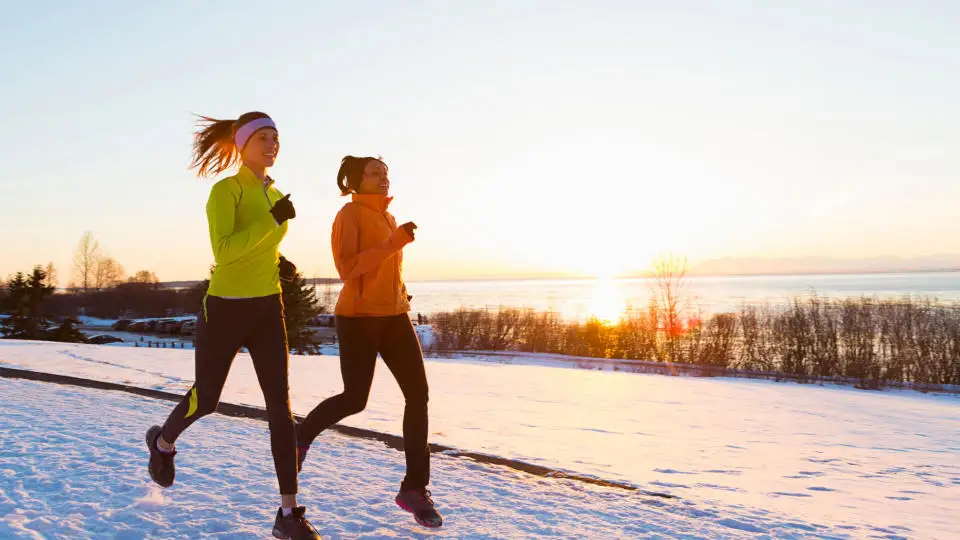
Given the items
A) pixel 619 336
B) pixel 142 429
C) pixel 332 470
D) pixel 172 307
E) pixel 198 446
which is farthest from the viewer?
pixel 172 307

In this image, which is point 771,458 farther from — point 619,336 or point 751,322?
point 619,336

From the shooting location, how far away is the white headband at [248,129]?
329 centimetres

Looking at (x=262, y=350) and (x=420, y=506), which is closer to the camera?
(x=262, y=350)

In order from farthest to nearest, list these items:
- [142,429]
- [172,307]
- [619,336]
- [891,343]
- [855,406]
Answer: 1. [172,307]
2. [619,336]
3. [891,343]
4. [855,406]
5. [142,429]

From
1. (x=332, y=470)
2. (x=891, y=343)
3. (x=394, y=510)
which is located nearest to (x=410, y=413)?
(x=394, y=510)

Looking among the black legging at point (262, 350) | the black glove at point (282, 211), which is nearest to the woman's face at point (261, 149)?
the black glove at point (282, 211)

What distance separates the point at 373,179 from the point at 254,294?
2.85 ft

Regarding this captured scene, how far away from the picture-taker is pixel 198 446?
195 inches

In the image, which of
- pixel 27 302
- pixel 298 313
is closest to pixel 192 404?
pixel 298 313

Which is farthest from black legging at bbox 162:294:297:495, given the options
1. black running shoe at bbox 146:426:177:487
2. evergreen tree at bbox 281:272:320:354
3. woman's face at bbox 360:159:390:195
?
evergreen tree at bbox 281:272:320:354

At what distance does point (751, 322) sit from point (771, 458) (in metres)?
17.2

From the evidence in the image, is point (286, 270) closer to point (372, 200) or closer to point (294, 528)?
point (372, 200)

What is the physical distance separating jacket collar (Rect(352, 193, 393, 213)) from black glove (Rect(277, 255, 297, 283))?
479 millimetres

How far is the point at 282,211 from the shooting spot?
3182mm
